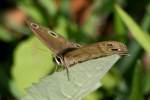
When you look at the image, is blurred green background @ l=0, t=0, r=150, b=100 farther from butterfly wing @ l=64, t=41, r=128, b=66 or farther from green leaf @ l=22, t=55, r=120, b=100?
green leaf @ l=22, t=55, r=120, b=100

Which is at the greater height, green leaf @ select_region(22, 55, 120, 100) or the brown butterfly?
the brown butterfly

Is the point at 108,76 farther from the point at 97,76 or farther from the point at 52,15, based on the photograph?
the point at 97,76

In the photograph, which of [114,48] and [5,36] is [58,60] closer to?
[114,48]

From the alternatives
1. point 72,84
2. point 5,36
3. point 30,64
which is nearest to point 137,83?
point 72,84

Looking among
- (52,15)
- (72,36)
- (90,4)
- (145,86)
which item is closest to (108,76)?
(145,86)

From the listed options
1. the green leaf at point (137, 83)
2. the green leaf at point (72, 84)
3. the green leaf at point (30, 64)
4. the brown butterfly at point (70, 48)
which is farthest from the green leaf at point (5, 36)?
the green leaf at point (72, 84)

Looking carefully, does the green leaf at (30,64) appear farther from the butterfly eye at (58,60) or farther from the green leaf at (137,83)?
the green leaf at (137,83)

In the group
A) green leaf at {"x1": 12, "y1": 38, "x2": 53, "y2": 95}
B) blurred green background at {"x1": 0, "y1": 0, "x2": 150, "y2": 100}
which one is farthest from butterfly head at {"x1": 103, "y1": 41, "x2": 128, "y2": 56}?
green leaf at {"x1": 12, "y1": 38, "x2": 53, "y2": 95}
